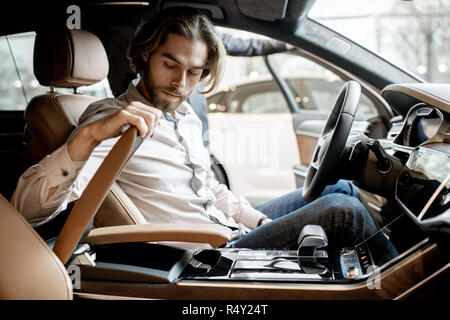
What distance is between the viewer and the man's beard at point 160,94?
59.8 inches

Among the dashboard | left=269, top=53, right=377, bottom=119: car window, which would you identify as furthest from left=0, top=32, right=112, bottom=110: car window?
left=269, top=53, right=377, bottom=119: car window

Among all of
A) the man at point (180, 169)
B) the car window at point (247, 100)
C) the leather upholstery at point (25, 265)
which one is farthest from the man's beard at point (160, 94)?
the car window at point (247, 100)

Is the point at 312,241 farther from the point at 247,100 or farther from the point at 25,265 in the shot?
the point at 247,100

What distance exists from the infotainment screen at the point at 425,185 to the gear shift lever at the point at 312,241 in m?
0.25

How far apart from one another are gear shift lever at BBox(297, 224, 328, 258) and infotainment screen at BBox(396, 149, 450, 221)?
0.25 meters

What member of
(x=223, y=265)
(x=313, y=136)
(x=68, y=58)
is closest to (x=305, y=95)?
(x=313, y=136)

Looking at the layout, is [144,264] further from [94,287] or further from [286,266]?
[286,266]

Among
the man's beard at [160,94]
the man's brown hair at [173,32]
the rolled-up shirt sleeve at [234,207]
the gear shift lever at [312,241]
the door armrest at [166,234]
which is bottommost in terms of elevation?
the rolled-up shirt sleeve at [234,207]

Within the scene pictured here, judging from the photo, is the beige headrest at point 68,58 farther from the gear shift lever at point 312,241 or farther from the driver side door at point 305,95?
the driver side door at point 305,95

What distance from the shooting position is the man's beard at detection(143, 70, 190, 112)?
1519 mm

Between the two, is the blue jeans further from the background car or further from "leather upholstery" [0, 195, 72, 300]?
"leather upholstery" [0, 195, 72, 300]

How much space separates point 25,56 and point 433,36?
121 inches

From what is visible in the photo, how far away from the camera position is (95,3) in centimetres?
181

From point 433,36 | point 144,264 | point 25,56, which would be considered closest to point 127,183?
point 144,264
